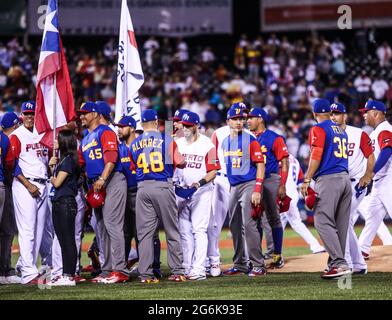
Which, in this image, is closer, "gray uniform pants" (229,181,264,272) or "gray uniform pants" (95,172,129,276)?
"gray uniform pants" (95,172,129,276)

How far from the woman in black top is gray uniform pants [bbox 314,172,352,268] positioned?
10.1 ft

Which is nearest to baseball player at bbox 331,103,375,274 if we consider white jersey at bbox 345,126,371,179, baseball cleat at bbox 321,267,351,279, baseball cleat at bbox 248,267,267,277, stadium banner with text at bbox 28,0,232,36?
white jersey at bbox 345,126,371,179

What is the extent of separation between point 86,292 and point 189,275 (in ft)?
5.82

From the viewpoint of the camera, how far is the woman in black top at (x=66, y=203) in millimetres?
10414

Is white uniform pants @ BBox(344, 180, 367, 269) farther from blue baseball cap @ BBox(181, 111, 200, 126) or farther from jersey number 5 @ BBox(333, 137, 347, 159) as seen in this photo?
blue baseball cap @ BBox(181, 111, 200, 126)

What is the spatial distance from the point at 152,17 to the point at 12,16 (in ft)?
15.8

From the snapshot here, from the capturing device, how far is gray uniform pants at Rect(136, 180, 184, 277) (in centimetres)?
1066

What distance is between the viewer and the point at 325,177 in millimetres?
10562

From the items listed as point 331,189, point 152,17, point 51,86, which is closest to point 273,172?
point 331,189

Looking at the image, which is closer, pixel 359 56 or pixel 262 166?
pixel 262 166

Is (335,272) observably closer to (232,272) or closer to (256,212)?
(256,212)

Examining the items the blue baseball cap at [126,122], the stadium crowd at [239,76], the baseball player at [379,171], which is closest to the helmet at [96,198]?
the blue baseball cap at [126,122]
